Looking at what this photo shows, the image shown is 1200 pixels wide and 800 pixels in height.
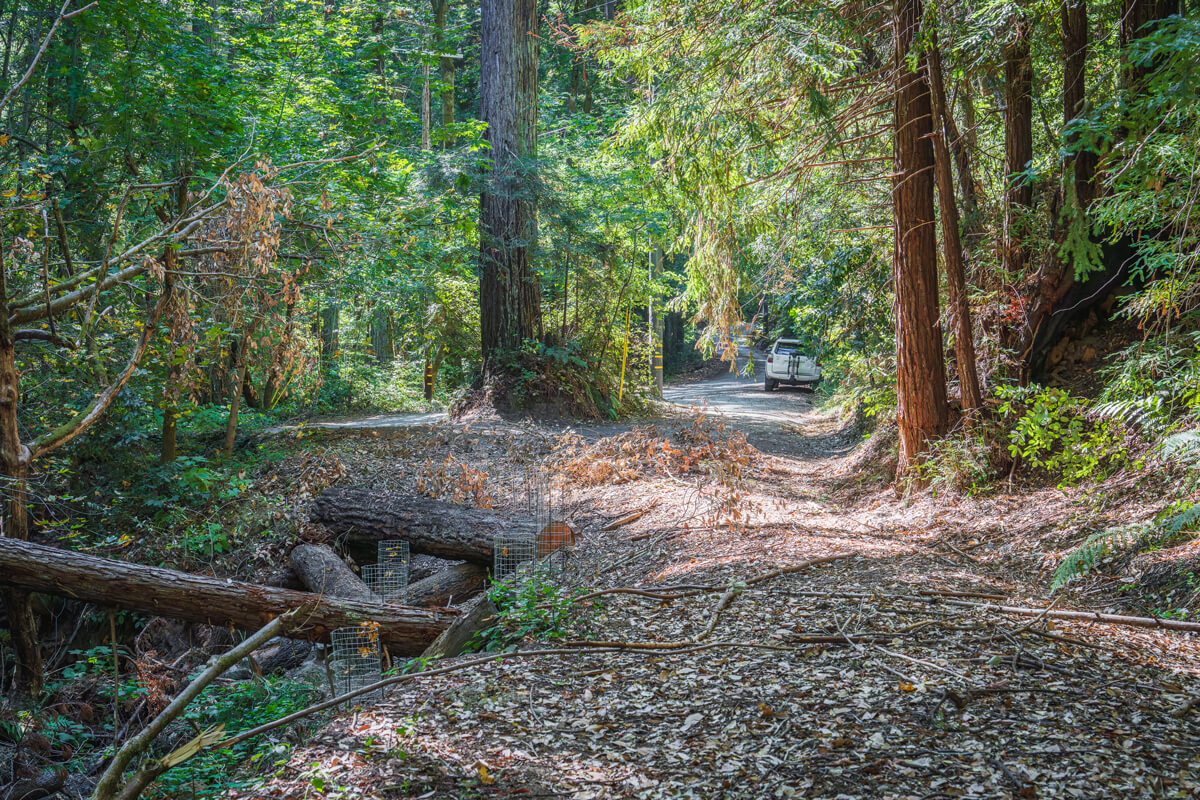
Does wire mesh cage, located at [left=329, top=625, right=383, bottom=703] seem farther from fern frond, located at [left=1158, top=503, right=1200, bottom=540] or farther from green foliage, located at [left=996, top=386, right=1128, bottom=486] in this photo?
green foliage, located at [left=996, top=386, right=1128, bottom=486]

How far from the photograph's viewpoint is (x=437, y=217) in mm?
12094

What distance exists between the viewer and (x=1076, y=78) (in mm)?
6578

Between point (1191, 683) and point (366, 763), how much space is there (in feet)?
11.5

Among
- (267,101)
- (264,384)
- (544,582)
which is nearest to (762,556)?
(544,582)

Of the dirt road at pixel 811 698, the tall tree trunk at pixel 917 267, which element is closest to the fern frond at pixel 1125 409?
the dirt road at pixel 811 698

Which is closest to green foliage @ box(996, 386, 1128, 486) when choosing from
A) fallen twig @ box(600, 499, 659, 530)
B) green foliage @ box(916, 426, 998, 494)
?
green foliage @ box(916, 426, 998, 494)

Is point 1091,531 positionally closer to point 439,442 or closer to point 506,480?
point 506,480

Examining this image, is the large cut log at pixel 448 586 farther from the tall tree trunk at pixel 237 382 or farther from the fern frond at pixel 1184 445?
the fern frond at pixel 1184 445

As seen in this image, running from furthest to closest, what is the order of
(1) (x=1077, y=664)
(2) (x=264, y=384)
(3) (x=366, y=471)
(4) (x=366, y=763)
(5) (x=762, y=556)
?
(2) (x=264, y=384) → (3) (x=366, y=471) → (5) (x=762, y=556) → (1) (x=1077, y=664) → (4) (x=366, y=763)

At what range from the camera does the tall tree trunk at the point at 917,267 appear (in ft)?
22.6

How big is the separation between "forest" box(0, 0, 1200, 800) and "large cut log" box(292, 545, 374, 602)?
0.12ft

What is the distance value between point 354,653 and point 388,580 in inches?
63.8

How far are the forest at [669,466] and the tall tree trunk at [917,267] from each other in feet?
0.15

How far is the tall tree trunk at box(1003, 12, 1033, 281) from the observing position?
698 cm
